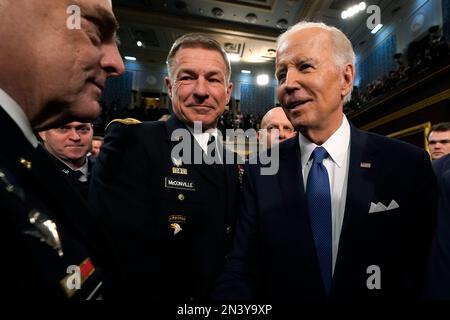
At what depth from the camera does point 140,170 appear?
1.28 metres

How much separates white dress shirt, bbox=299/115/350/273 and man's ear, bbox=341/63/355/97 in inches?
6.1

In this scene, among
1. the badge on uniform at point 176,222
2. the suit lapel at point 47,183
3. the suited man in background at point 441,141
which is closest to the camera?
the suit lapel at point 47,183

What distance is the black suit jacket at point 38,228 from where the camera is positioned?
524 millimetres

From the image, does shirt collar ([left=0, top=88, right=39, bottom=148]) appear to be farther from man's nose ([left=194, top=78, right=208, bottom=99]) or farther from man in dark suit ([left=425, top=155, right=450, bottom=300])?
man in dark suit ([left=425, top=155, right=450, bottom=300])

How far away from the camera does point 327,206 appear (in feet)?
4.03

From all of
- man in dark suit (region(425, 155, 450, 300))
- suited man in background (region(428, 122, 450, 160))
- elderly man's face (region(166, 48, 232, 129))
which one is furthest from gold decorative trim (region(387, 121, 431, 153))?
elderly man's face (region(166, 48, 232, 129))

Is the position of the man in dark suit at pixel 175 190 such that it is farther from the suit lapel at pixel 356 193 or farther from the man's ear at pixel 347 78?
the man's ear at pixel 347 78

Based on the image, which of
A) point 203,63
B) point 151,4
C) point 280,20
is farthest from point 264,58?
point 203,63

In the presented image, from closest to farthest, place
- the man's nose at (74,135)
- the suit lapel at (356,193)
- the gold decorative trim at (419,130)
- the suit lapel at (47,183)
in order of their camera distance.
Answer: the suit lapel at (47,183) < the suit lapel at (356,193) < the man's nose at (74,135) < the gold decorative trim at (419,130)

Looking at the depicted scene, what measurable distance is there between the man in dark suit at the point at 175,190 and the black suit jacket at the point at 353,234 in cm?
14

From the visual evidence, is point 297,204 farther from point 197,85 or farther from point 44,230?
point 44,230

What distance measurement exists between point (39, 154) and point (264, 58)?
1602cm

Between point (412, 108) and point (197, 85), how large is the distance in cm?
602
